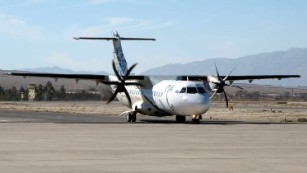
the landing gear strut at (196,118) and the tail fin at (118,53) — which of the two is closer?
the landing gear strut at (196,118)

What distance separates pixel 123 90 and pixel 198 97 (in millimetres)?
7896

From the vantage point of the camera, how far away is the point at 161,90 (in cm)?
4259

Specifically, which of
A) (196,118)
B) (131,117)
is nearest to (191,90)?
(196,118)

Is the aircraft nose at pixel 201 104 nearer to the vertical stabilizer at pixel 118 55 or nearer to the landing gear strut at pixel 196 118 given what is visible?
the landing gear strut at pixel 196 118

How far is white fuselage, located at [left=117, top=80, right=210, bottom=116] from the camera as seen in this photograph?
3866 cm
